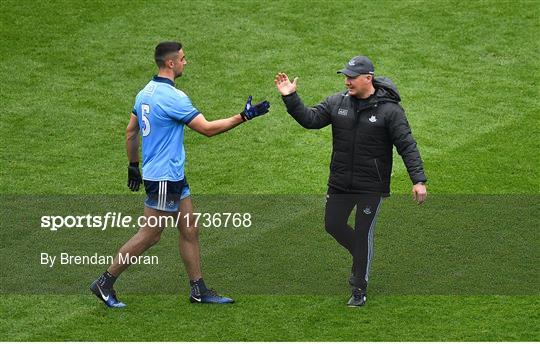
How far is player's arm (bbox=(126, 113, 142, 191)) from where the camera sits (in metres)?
10.8

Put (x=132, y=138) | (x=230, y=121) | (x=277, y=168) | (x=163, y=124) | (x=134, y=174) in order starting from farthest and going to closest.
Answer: (x=277, y=168), (x=134, y=174), (x=132, y=138), (x=163, y=124), (x=230, y=121)

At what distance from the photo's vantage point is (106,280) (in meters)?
10.7

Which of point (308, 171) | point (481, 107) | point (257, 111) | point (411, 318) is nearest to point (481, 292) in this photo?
point (411, 318)

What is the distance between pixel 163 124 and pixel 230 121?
0.55 meters

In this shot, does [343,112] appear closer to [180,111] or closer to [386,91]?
[386,91]

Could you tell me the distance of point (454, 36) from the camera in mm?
16719

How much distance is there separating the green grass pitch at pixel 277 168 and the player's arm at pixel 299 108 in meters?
1.46

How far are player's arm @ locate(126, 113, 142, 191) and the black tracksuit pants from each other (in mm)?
1640

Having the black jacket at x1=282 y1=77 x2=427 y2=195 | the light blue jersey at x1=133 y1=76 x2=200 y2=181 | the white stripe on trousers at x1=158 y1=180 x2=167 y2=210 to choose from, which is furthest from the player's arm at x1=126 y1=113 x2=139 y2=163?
the black jacket at x1=282 y1=77 x2=427 y2=195

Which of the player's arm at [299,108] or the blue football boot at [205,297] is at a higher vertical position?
the player's arm at [299,108]

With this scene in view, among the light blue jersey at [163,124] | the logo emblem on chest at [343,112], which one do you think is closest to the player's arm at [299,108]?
the logo emblem on chest at [343,112]

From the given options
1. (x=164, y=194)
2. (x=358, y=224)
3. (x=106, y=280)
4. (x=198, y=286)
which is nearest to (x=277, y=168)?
(x=358, y=224)

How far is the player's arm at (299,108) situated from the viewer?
10547mm

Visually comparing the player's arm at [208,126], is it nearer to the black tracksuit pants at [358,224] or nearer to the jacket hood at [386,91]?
the black tracksuit pants at [358,224]
